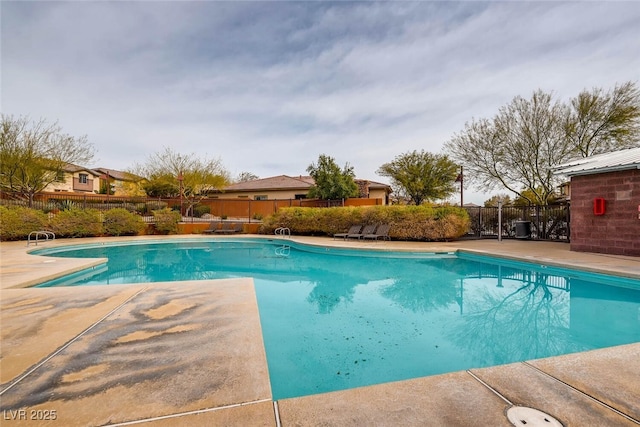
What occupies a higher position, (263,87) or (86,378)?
(263,87)

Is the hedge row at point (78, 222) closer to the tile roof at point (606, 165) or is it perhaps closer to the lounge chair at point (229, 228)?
the lounge chair at point (229, 228)

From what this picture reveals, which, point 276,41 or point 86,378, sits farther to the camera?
point 276,41

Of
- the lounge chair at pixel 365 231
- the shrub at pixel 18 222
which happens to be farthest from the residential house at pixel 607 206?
the shrub at pixel 18 222

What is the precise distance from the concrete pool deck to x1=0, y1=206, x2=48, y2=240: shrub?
12.6 meters

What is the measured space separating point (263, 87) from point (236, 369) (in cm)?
1277

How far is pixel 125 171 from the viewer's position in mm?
27906

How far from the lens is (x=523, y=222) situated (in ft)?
46.2

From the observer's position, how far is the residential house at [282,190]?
90.7 ft

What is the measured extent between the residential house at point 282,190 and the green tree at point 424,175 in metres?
2.12

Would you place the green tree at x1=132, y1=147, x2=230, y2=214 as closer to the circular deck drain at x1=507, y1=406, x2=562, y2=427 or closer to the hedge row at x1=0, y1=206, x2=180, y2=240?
the hedge row at x1=0, y1=206, x2=180, y2=240

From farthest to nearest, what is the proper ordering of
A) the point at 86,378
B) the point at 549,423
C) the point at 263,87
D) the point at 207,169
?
1. the point at 207,169
2. the point at 263,87
3. the point at 86,378
4. the point at 549,423

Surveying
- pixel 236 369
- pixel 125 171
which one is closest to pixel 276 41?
pixel 236 369

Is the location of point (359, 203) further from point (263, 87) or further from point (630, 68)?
point (630, 68)

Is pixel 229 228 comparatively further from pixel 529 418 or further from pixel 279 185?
pixel 529 418
